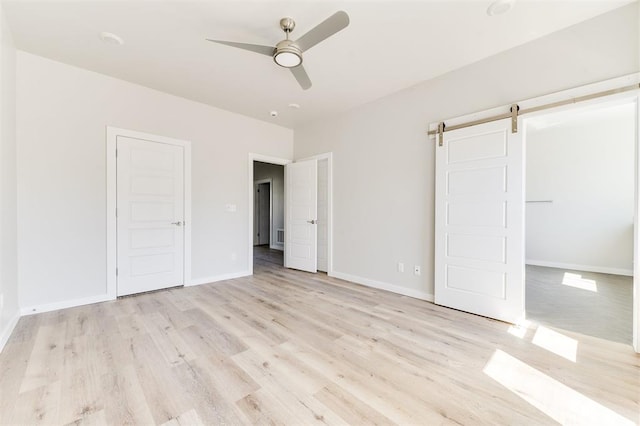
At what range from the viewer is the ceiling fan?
177 centimetres

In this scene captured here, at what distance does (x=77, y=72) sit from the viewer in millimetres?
3012

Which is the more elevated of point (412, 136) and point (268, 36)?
point (268, 36)

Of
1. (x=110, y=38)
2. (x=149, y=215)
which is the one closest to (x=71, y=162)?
(x=149, y=215)

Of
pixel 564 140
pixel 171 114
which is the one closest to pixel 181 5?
pixel 171 114

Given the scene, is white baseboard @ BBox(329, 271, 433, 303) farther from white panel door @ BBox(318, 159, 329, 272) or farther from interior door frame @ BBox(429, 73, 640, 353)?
interior door frame @ BBox(429, 73, 640, 353)

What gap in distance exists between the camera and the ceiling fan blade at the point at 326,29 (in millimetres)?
1704

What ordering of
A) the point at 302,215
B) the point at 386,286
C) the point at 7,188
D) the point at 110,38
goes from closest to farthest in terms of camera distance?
the point at 7,188, the point at 110,38, the point at 386,286, the point at 302,215

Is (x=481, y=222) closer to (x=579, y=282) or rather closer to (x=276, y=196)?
(x=579, y=282)

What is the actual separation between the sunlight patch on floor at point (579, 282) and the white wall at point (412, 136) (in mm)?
2473

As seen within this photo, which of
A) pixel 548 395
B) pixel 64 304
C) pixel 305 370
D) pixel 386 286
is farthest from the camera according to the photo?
pixel 386 286

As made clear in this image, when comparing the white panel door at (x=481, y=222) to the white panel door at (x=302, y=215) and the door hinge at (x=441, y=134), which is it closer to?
the door hinge at (x=441, y=134)

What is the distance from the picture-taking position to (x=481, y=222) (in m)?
2.81

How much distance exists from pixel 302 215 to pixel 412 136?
2364mm

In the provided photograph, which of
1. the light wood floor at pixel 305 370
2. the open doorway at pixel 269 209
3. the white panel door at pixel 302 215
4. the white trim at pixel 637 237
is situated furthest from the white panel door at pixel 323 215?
the white trim at pixel 637 237
